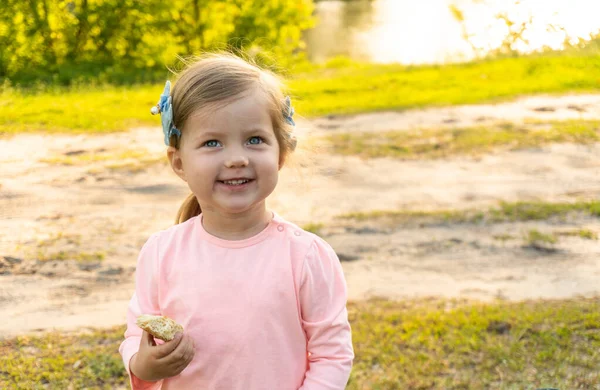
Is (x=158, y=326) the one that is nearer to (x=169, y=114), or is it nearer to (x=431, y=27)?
(x=169, y=114)

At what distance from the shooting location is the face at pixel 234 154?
67.2 inches

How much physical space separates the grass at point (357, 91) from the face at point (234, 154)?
152 inches

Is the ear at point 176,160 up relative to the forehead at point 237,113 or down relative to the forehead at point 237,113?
down

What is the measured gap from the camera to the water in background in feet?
21.1

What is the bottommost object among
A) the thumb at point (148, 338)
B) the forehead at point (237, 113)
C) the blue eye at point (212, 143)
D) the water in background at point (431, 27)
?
the water in background at point (431, 27)

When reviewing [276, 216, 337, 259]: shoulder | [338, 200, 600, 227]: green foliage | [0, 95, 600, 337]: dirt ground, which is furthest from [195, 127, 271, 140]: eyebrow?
[338, 200, 600, 227]: green foliage

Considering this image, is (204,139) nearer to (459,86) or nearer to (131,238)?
(131,238)

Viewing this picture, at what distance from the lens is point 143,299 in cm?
182

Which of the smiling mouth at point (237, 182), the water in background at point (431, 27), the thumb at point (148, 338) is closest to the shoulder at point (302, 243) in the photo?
the smiling mouth at point (237, 182)

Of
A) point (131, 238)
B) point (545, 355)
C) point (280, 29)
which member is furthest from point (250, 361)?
point (280, 29)

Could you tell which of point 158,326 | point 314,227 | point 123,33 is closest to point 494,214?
point 314,227

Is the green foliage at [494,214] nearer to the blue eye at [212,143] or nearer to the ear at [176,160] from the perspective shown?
the ear at [176,160]

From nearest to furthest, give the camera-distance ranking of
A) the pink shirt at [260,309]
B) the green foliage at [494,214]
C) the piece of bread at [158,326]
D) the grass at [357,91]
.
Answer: the piece of bread at [158,326], the pink shirt at [260,309], the green foliage at [494,214], the grass at [357,91]

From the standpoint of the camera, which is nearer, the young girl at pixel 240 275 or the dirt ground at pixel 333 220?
the young girl at pixel 240 275
